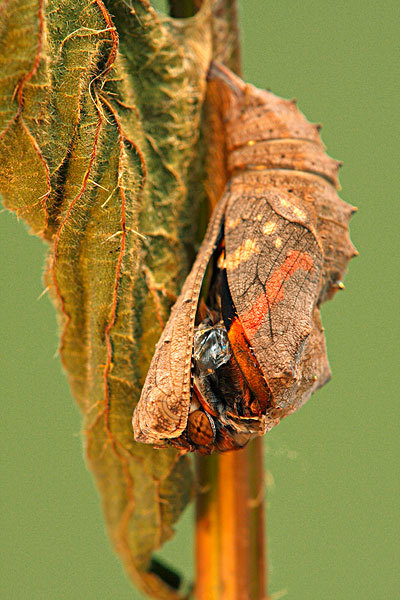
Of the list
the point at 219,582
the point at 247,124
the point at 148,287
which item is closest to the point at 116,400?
the point at 148,287

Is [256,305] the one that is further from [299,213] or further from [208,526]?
[208,526]

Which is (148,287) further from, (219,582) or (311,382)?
(219,582)

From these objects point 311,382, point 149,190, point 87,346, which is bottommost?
point 311,382

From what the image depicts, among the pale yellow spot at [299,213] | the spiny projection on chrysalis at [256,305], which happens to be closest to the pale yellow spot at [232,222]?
the spiny projection on chrysalis at [256,305]

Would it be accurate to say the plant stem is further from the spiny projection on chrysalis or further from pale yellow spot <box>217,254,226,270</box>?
pale yellow spot <box>217,254,226,270</box>

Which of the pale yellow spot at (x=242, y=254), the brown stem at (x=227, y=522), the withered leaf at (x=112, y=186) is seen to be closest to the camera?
the withered leaf at (x=112, y=186)

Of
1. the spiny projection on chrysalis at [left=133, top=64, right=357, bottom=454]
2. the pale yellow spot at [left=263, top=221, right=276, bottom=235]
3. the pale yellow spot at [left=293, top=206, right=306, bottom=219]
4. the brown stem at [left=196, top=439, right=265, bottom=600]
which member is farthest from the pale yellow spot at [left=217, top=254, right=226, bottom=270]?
the brown stem at [left=196, top=439, right=265, bottom=600]

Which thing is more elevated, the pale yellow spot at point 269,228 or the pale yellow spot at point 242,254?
the pale yellow spot at point 269,228

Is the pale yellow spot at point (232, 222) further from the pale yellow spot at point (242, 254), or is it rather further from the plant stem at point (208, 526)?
the plant stem at point (208, 526)
